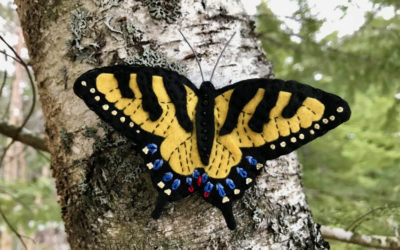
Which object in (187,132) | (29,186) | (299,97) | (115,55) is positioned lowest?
(29,186)

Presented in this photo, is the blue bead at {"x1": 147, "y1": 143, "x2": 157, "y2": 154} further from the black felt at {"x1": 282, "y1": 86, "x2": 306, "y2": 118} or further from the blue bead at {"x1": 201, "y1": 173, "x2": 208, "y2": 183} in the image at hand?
the black felt at {"x1": 282, "y1": 86, "x2": 306, "y2": 118}

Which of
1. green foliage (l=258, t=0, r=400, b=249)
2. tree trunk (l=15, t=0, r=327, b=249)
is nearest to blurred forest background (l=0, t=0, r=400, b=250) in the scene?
green foliage (l=258, t=0, r=400, b=249)

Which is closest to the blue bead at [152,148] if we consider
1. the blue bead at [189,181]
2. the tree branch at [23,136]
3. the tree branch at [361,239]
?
the blue bead at [189,181]

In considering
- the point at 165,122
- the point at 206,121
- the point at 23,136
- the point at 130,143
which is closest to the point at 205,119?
the point at 206,121

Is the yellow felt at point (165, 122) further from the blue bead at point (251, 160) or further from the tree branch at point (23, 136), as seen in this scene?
the tree branch at point (23, 136)

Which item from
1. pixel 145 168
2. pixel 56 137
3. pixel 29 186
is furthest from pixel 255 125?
pixel 29 186

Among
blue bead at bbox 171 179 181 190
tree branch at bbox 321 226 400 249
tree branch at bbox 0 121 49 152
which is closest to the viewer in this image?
blue bead at bbox 171 179 181 190

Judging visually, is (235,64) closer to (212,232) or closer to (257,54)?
(257,54)
